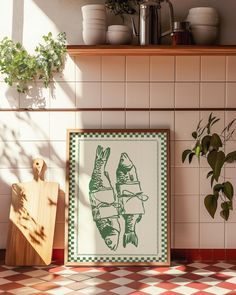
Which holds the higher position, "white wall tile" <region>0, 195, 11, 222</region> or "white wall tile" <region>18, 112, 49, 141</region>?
"white wall tile" <region>18, 112, 49, 141</region>

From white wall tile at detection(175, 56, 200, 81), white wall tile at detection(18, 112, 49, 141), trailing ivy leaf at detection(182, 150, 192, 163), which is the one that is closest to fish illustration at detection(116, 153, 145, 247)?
trailing ivy leaf at detection(182, 150, 192, 163)

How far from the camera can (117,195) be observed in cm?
362

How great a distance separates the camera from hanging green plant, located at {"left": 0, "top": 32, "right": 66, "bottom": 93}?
3.56 metres

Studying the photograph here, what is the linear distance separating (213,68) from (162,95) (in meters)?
0.37

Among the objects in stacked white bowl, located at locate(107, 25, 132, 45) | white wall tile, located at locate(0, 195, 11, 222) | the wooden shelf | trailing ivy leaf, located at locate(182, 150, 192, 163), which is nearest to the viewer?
the wooden shelf

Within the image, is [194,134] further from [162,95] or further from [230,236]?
[230,236]

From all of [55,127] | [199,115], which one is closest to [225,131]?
[199,115]

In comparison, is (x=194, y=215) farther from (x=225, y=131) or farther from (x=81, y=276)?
(x=81, y=276)

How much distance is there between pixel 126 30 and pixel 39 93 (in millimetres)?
699

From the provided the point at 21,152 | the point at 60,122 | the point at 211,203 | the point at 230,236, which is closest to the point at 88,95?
the point at 60,122

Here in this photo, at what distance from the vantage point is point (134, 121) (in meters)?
3.63

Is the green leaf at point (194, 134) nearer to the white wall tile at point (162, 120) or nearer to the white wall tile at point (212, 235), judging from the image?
the white wall tile at point (162, 120)

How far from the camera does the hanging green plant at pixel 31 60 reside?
140 inches

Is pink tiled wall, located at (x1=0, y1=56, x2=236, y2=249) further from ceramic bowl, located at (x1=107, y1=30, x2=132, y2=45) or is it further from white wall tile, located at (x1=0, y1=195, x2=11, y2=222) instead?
ceramic bowl, located at (x1=107, y1=30, x2=132, y2=45)
